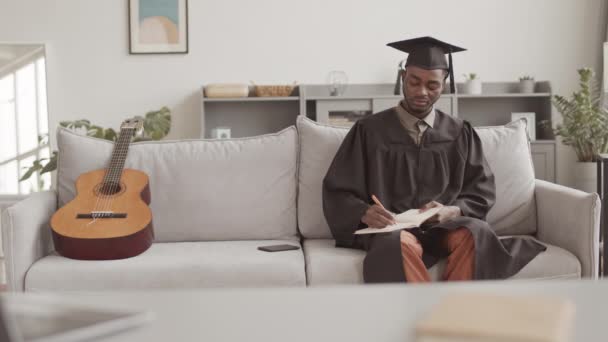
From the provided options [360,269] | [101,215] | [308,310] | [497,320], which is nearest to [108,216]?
[101,215]

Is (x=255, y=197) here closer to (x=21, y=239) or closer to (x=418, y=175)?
(x=418, y=175)

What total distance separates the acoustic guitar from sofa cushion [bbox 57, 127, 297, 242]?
3.3 inches

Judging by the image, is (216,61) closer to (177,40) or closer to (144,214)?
(177,40)

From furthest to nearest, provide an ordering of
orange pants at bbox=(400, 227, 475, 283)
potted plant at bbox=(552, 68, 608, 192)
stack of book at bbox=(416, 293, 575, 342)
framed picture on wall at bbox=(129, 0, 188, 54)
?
framed picture on wall at bbox=(129, 0, 188, 54) → potted plant at bbox=(552, 68, 608, 192) → orange pants at bbox=(400, 227, 475, 283) → stack of book at bbox=(416, 293, 575, 342)

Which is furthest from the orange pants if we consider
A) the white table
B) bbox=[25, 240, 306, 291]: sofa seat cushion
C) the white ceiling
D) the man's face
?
the white ceiling

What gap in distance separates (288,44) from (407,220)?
340 cm

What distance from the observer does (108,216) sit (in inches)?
112

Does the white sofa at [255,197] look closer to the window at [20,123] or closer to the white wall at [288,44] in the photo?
the white wall at [288,44]

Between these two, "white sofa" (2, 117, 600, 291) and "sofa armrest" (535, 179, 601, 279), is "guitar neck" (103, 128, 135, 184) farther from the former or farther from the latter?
"sofa armrest" (535, 179, 601, 279)

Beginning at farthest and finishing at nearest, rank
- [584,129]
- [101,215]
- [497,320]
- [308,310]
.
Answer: [584,129]
[101,215]
[308,310]
[497,320]

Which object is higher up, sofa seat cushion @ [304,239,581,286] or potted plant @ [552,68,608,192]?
potted plant @ [552,68,608,192]

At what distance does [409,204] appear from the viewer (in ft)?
9.59

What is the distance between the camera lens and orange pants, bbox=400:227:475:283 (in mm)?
2566

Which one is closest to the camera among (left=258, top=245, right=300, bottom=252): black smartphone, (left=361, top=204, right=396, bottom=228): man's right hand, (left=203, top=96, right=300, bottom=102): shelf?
(left=361, top=204, right=396, bottom=228): man's right hand
